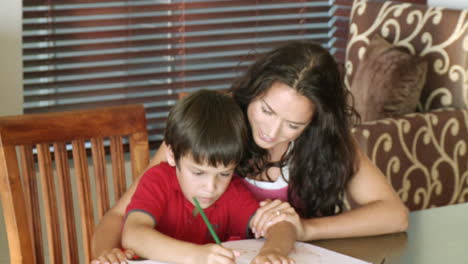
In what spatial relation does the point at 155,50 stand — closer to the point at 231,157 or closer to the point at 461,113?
the point at 461,113

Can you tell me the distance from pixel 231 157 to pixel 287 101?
0.20m

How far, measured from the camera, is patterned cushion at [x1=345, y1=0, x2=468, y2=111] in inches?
109

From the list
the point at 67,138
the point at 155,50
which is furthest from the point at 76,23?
the point at 67,138

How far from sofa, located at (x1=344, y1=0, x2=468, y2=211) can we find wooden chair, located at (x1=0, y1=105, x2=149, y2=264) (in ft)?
4.12

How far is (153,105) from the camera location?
315 cm

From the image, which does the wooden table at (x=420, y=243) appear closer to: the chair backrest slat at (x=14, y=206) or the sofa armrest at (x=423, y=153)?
the chair backrest slat at (x=14, y=206)

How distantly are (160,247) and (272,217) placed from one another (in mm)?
234

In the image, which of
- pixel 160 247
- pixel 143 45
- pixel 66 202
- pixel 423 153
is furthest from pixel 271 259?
pixel 143 45

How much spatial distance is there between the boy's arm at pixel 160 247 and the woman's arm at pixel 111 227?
Result: 0.05 metres

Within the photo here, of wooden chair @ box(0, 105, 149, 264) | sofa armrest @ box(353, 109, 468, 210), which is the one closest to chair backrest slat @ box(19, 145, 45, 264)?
wooden chair @ box(0, 105, 149, 264)

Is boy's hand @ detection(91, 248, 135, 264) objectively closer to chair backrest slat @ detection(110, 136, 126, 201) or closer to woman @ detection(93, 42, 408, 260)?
woman @ detection(93, 42, 408, 260)

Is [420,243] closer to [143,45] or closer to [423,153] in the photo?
[423,153]

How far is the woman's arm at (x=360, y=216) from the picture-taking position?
1300mm

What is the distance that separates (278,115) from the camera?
1389 millimetres
